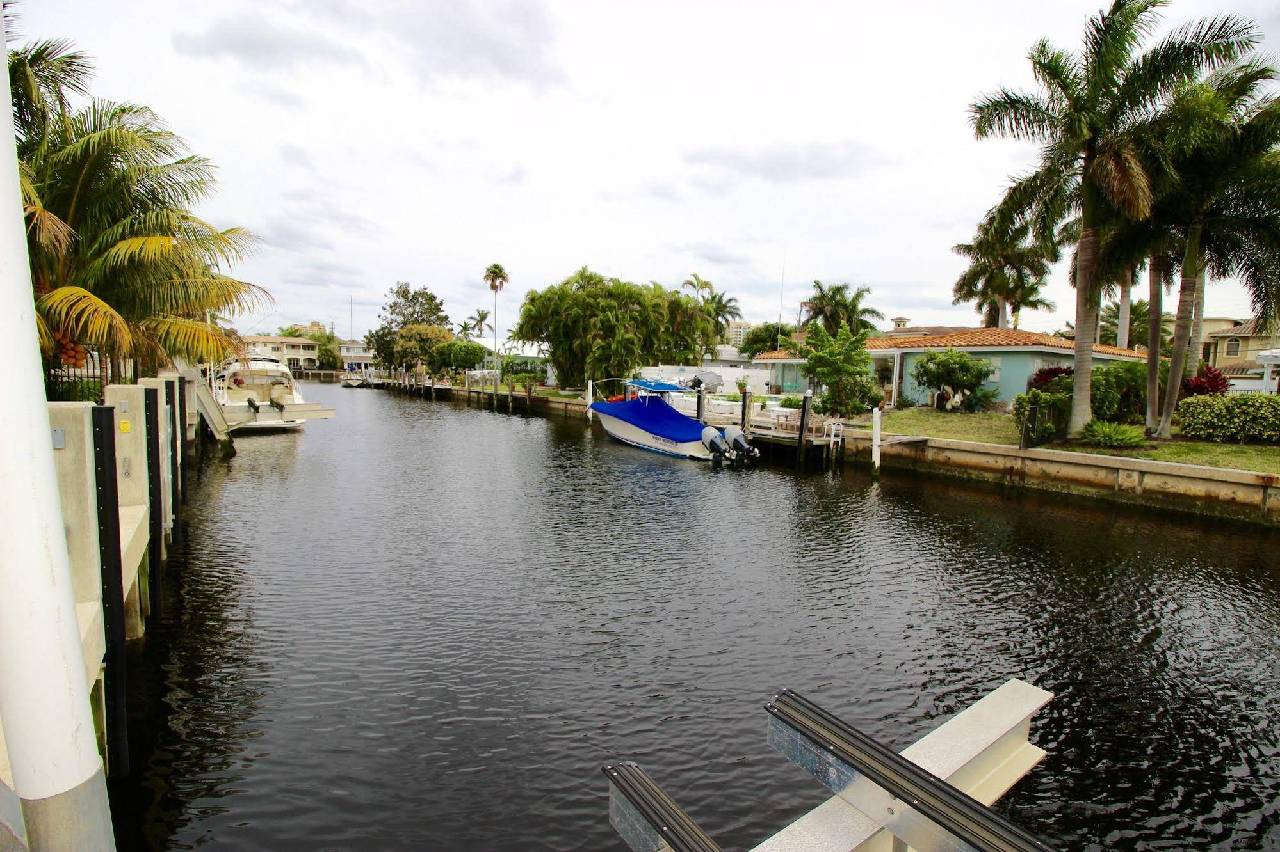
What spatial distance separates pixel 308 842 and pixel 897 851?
438 centimetres

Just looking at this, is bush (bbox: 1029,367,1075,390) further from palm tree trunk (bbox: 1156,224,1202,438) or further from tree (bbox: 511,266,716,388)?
tree (bbox: 511,266,716,388)

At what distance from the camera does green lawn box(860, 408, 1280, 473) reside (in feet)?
63.6

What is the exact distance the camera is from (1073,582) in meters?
12.8

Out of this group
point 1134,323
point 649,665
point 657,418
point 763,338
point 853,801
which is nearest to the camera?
point 853,801

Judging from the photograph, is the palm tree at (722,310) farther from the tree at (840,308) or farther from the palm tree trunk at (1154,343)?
the palm tree trunk at (1154,343)

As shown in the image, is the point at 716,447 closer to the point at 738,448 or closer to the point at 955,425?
the point at 738,448

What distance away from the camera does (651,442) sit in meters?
30.6

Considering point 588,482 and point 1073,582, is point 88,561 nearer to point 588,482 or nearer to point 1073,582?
point 1073,582

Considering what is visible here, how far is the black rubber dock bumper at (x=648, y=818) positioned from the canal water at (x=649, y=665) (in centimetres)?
282

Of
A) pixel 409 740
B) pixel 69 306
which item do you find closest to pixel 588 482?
pixel 69 306

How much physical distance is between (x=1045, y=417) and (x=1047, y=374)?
749 centimetres

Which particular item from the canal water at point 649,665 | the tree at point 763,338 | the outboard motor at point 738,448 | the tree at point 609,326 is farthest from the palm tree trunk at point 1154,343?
the tree at point 763,338

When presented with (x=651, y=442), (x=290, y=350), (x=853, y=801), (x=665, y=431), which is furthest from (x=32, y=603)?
(x=290, y=350)

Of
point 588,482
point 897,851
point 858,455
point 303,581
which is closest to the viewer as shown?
point 897,851
